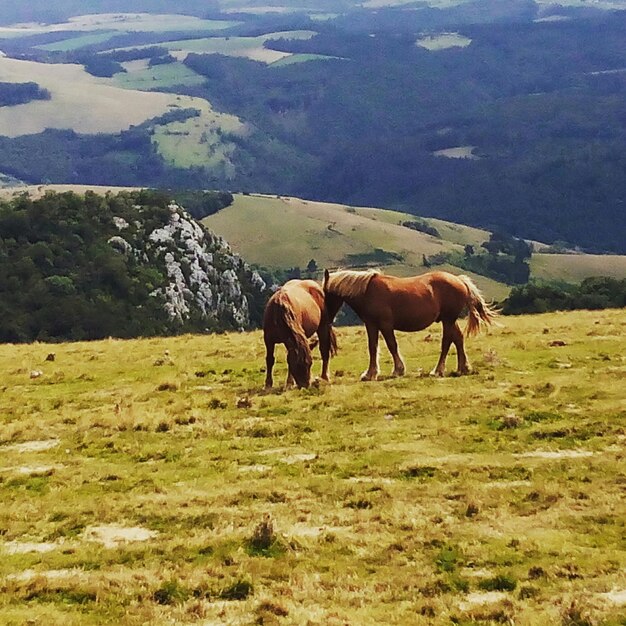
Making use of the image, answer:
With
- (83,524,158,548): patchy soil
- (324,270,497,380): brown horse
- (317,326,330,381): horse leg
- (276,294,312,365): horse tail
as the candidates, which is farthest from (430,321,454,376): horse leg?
(83,524,158,548): patchy soil

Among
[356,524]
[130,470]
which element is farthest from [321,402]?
[356,524]

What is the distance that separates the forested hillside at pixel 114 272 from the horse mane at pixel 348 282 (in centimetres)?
4658

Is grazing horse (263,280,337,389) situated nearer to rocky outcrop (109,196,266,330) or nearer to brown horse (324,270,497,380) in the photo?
brown horse (324,270,497,380)

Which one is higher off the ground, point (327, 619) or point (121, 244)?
point (327, 619)

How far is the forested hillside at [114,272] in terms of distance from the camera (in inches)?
2862

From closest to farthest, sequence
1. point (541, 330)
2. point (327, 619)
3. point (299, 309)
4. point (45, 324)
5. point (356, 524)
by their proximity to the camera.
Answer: point (327, 619) < point (356, 524) < point (299, 309) < point (541, 330) < point (45, 324)

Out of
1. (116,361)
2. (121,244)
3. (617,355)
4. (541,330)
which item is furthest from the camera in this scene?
(121,244)

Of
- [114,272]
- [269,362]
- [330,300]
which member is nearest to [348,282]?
[330,300]

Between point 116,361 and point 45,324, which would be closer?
point 116,361

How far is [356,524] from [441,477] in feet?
7.20

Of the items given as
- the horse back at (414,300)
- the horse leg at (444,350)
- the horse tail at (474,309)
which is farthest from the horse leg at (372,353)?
the horse tail at (474,309)

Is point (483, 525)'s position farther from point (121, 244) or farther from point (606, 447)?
point (121, 244)

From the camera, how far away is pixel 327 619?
855 centimetres

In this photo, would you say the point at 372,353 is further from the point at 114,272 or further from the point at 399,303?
the point at 114,272
